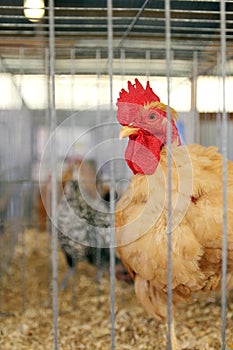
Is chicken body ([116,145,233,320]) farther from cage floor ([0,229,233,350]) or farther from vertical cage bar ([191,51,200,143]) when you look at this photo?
vertical cage bar ([191,51,200,143])

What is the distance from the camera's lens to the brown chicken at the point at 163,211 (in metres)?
1.71

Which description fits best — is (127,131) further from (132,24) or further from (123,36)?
(123,36)

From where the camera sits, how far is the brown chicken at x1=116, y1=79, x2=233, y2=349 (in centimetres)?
171

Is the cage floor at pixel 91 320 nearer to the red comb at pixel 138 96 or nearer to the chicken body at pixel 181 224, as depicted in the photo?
the chicken body at pixel 181 224

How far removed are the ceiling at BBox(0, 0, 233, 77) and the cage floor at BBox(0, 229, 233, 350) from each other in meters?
1.54

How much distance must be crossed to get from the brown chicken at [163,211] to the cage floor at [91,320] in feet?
1.63

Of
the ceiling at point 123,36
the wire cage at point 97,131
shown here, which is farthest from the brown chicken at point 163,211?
the ceiling at point 123,36

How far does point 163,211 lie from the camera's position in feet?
5.81

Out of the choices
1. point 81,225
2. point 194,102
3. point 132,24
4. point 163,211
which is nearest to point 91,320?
point 81,225

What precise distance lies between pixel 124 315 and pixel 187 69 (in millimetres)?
1852

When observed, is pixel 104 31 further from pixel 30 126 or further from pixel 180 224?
pixel 30 126

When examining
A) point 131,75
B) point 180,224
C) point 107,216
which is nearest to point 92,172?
point 131,75

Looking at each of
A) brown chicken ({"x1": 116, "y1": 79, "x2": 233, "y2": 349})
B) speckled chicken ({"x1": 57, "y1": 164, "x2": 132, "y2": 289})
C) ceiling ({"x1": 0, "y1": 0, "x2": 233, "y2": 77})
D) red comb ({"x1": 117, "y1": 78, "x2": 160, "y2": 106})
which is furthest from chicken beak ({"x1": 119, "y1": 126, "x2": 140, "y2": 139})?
speckled chicken ({"x1": 57, "y1": 164, "x2": 132, "y2": 289})

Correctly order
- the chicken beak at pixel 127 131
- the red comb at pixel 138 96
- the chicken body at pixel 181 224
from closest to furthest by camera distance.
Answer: the chicken body at pixel 181 224, the chicken beak at pixel 127 131, the red comb at pixel 138 96
